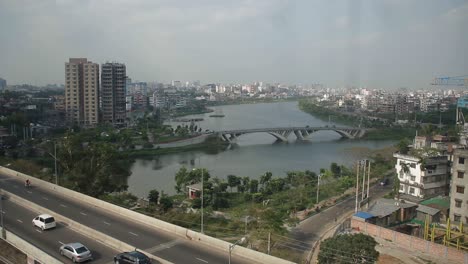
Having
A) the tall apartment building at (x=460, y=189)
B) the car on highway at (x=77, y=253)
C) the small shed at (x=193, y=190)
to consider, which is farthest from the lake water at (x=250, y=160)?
the tall apartment building at (x=460, y=189)

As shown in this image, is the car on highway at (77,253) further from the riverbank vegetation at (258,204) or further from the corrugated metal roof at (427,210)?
the corrugated metal roof at (427,210)

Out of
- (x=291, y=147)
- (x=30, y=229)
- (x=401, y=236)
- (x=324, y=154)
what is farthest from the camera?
(x=291, y=147)

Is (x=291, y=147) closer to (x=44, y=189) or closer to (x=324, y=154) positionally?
(x=324, y=154)

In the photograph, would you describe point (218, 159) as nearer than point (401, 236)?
No

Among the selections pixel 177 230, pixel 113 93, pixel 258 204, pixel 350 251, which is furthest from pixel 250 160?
→ pixel 113 93

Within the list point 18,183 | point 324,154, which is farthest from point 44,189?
point 324,154

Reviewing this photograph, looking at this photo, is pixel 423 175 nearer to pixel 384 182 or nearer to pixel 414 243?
pixel 384 182

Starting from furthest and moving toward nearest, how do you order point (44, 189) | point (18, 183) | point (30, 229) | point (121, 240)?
point (18, 183)
point (44, 189)
point (30, 229)
point (121, 240)
